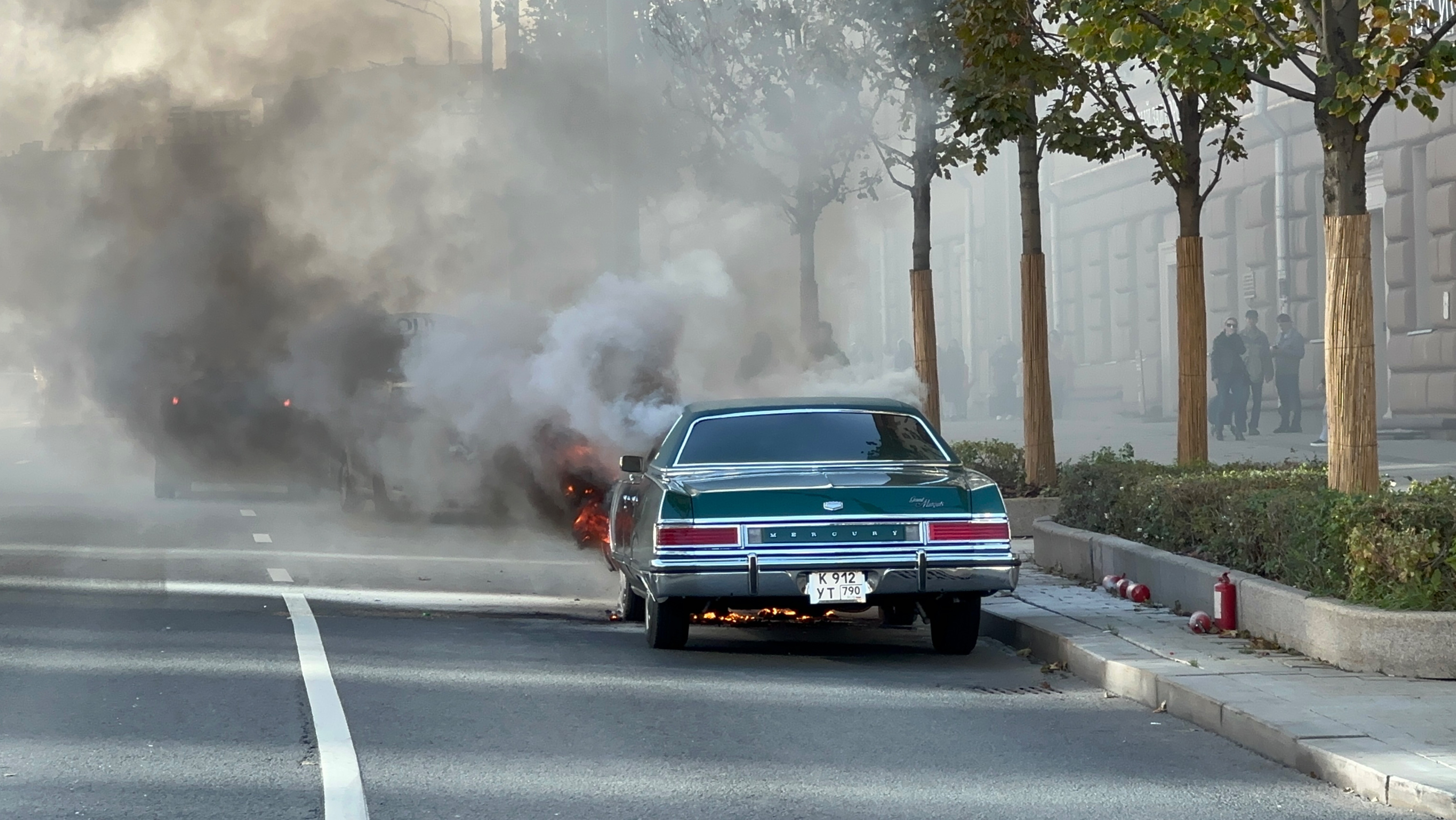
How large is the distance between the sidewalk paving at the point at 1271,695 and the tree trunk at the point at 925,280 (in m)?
6.69

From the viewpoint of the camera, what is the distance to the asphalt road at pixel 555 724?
21.1ft

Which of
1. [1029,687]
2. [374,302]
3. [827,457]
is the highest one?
[374,302]

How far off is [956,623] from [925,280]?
25.9 ft

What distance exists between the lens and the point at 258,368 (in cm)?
2473

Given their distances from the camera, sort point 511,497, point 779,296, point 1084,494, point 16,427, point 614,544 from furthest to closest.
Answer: point 16,427 → point 779,296 → point 511,497 → point 1084,494 → point 614,544

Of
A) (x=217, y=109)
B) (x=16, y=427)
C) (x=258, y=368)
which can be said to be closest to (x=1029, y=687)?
(x=258, y=368)

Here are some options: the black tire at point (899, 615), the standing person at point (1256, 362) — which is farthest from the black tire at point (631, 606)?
the standing person at point (1256, 362)

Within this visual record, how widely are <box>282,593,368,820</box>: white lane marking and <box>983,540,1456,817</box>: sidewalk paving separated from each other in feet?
10.9

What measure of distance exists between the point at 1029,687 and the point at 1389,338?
17.6 metres

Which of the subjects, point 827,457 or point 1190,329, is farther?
point 1190,329

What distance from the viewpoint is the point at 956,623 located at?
9.91 metres

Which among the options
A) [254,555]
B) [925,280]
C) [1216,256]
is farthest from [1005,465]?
[1216,256]

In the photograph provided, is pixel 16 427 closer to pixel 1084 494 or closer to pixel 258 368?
pixel 258 368

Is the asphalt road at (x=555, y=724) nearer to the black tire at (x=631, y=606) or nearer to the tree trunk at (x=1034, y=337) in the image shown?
the black tire at (x=631, y=606)
